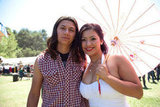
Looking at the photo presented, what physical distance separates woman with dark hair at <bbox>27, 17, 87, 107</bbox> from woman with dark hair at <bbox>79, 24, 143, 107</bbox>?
20cm

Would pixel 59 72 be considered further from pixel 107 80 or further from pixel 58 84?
pixel 107 80

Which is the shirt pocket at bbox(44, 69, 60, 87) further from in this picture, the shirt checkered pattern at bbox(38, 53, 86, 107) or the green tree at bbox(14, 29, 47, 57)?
the green tree at bbox(14, 29, 47, 57)

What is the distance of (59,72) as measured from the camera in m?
2.07

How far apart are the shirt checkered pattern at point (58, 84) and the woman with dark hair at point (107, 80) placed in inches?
6.9

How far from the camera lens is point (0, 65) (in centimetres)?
2441

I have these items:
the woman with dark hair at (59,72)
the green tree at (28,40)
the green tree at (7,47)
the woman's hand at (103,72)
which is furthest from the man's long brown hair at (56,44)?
the green tree at (28,40)

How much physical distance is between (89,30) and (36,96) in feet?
4.98

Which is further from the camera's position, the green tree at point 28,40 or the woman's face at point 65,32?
the green tree at point 28,40

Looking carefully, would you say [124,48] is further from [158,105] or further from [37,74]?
[158,105]

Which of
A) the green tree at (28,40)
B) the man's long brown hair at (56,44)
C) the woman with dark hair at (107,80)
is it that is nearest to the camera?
the woman with dark hair at (107,80)

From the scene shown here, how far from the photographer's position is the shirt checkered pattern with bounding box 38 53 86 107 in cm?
200

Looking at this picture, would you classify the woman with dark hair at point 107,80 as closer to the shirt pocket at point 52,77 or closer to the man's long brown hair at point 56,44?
the man's long brown hair at point 56,44

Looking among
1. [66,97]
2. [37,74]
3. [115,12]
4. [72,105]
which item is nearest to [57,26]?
[37,74]

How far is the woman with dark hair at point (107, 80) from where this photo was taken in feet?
6.00
